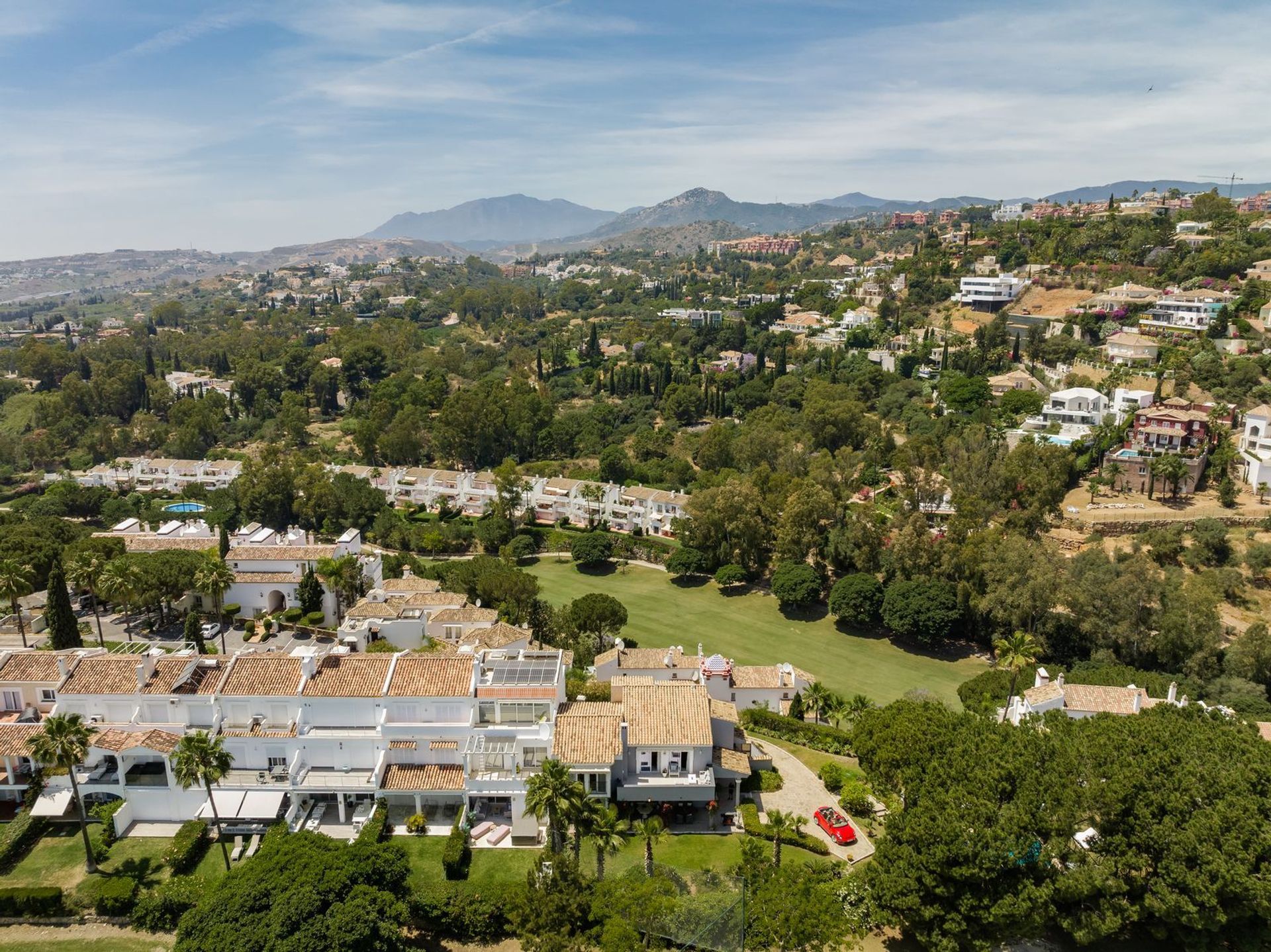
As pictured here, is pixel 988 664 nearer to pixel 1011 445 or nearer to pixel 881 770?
pixel 881 770

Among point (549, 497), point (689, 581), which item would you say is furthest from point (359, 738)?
point (549, 497)

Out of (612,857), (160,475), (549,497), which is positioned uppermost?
(160,475)

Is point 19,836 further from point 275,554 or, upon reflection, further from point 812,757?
point 812,757

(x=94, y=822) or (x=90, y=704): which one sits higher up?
(x=90, y=704)

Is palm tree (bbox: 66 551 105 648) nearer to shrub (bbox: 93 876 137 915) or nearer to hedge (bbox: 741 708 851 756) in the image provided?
shrub (bbox: 93 876 137 915)

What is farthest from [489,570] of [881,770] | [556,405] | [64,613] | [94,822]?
[556,405]

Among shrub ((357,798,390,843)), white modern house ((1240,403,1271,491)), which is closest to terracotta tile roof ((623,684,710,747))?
shrub ((357,798,390,843))

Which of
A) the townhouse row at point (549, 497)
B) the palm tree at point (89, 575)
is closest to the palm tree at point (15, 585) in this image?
the palm tree at point (89, 575)
